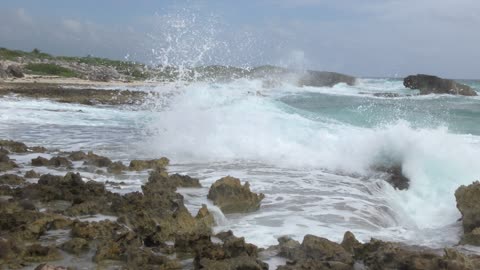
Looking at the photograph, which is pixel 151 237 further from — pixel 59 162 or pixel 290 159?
pixel 290 159

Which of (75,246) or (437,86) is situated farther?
(437,86)

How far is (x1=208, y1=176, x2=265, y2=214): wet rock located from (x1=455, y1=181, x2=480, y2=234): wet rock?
2510mm

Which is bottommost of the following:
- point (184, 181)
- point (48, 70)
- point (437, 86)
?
point (48, 70)

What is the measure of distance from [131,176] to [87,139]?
5.09 meters

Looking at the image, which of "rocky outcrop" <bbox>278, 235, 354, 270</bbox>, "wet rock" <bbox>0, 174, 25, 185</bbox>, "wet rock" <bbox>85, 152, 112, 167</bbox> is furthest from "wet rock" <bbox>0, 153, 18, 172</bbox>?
"rocky outcrop" <bbox>278, 235, 354, 270</bbox>

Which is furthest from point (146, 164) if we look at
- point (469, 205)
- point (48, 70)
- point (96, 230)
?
point (48, 70)

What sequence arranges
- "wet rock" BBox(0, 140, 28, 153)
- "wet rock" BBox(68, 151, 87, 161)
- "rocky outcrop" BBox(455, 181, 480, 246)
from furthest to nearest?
"wet rock" BBox(0, 140, 28, 153)
"wet rock" BBox(68, 151, 87, 161)
"rocky outcrop" BBox(455, 181, 480, 246)

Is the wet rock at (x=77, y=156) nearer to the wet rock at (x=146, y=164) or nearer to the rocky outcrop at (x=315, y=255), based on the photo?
the wet rock at (x=146, y=164)

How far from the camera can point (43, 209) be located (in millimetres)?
6496

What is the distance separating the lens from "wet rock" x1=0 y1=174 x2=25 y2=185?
7.61 m

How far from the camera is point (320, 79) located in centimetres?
5944

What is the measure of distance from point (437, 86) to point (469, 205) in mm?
39068

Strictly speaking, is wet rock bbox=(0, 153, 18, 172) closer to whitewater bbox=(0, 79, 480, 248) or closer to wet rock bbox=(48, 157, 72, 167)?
wet rock bbox=(48, 157, 72, 167)

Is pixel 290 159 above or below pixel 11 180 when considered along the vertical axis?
below
